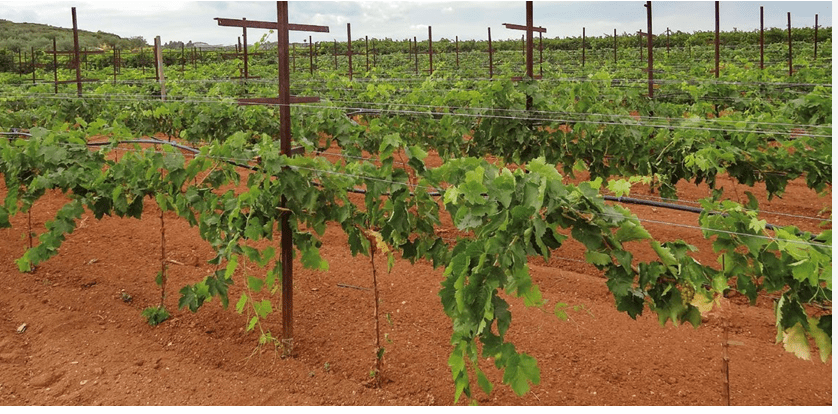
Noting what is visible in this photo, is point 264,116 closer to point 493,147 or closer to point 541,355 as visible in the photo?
point 493,147

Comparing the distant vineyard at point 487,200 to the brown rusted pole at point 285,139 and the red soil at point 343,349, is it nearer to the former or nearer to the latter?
the brown rusted pole at point 285,139

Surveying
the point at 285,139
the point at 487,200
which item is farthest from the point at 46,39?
the point at 487,200

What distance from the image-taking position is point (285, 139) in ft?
16.0

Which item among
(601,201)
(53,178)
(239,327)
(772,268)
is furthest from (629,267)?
(53,178)

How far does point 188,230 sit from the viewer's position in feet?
26.9

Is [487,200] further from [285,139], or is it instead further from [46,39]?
[46,39]

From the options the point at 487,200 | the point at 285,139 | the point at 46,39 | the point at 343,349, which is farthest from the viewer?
the point at 46,39

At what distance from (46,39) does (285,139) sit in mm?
75515

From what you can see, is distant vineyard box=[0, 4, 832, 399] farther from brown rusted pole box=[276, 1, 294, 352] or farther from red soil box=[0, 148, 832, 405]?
red soil box=[0, 148, 832, 405]

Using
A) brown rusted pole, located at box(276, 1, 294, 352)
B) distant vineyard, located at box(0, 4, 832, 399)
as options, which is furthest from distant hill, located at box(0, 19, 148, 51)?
brown rusted pole, located at box(276, 1, 294, 352)

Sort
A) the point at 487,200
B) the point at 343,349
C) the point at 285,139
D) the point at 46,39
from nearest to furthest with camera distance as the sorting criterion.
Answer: the point at 487,200 → the point at 285,139 → the point at 343,349 → the point at 46,39

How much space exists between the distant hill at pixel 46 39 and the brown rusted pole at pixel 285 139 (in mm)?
46840

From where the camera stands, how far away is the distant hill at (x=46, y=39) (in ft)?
202

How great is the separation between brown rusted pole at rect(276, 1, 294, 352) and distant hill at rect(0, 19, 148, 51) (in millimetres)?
46840
